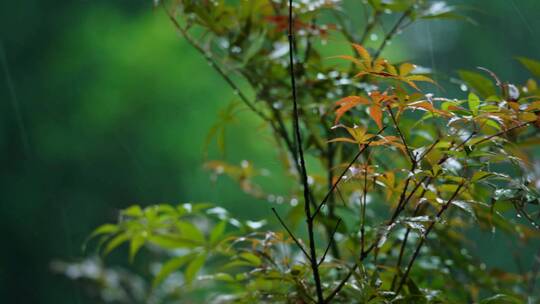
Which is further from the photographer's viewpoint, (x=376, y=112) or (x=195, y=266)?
(x=195, y=266)

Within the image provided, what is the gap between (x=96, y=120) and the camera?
236 inches

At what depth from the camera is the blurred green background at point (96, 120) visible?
5824 millimetres

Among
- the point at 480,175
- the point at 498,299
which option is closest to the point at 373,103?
the point at 480,175

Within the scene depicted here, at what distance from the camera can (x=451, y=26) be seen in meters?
6.63

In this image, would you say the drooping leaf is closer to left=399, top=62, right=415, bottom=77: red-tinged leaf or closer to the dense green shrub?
the dense green shrub

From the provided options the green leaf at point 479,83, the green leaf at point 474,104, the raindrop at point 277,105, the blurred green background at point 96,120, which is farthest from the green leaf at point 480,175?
Answer: the blurred green background at point 96,120

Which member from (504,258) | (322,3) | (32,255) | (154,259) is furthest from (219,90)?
(322,3)

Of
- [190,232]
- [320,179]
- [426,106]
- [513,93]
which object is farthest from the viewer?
[320,179]

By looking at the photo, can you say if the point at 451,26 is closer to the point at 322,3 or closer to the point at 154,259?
the point at 154,259

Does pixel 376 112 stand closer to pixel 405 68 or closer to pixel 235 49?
pixel 405 68

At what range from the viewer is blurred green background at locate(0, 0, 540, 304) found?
19.1 feet

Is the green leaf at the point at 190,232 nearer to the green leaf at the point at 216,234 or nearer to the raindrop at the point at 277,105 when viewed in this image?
the green leaf at the point at 216,234

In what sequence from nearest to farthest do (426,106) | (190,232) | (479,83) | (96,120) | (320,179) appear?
(426,106) < (479,83) < (190,232) < (320,179) < (96,120)

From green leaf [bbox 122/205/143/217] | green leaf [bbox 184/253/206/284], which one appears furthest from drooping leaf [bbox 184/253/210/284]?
green leaf [bbox 122/205/143/217]
